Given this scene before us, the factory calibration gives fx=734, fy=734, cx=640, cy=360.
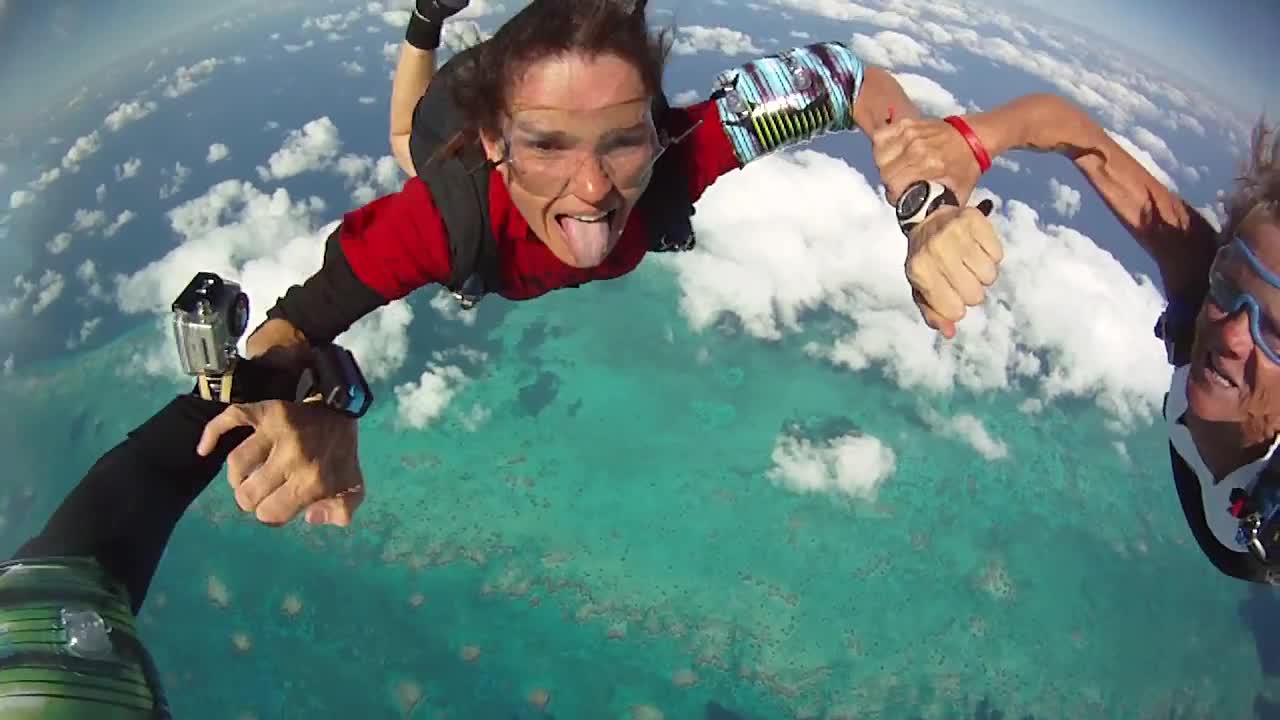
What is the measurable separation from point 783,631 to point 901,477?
23.0 ft

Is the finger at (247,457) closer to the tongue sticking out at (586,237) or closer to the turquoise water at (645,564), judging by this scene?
the tongue sticking out at (586,237)

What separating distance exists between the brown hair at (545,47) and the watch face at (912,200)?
1.32ft

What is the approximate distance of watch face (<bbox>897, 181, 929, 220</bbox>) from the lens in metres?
0.91

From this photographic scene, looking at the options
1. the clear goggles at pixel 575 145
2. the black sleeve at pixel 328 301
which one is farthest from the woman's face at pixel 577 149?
the black sleeve at pixel 328 301

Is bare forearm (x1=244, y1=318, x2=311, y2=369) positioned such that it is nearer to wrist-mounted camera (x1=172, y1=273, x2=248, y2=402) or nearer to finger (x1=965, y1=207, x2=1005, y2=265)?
wrist-mounted camera (x1=172, y1=273, x2=248, y2=402)

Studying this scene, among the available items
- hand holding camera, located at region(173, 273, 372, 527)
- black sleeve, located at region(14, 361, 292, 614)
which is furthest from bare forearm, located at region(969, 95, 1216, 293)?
black sleeve, located at region(14, 361, 292, 614)

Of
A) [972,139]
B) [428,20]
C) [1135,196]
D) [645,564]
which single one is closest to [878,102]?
[972,139]

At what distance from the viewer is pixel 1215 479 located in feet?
4.40

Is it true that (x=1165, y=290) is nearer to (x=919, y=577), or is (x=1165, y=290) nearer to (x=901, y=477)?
(x=919, y=577)

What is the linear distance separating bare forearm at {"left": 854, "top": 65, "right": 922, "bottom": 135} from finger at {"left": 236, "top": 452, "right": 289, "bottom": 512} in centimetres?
98

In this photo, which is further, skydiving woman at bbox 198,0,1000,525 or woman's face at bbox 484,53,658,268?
woman's face at bbox 484,53,658,268

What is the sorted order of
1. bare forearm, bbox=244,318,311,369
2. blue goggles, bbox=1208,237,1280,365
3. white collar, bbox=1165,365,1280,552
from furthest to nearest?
white collar, bbox=1165,365,1280,552, blue goggles, bbox=1208,237,1280,365, bare forearm, bbox=244,318,311,369

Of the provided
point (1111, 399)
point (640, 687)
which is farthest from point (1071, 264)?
point (640, 687)

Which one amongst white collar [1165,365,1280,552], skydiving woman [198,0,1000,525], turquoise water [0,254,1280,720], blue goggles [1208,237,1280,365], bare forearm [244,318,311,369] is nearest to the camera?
skydiving woman [198,0,1000,525]
